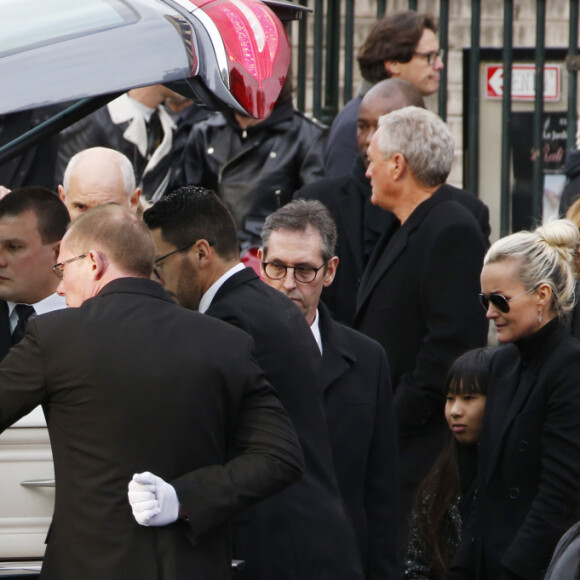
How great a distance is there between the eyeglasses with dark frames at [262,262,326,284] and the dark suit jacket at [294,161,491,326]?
1.06m

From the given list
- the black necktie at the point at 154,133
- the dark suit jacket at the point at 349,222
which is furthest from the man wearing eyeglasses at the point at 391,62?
the black necktie at the point at 154,133

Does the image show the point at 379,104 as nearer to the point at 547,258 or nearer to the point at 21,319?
the point at 547,258

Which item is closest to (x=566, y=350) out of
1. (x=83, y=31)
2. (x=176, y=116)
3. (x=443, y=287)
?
(x=443, y=287)

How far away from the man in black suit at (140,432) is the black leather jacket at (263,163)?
2.80 meters

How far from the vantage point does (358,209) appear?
6012mm

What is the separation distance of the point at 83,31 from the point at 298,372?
1.28 m

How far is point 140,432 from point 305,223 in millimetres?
1543

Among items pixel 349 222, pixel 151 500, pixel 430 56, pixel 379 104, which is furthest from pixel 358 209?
pixel 151 500

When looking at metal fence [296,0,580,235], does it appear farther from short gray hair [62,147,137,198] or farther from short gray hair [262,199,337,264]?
short gray hair [262,199,337,264]

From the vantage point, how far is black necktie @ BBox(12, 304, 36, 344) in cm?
490

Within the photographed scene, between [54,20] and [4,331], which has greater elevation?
[54,20]

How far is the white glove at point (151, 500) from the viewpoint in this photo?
3453 millimetres

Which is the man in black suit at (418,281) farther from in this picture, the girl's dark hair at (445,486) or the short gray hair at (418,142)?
the girl's dark hair at (445,486)

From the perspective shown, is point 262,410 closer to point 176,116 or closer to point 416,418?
point 416,418
